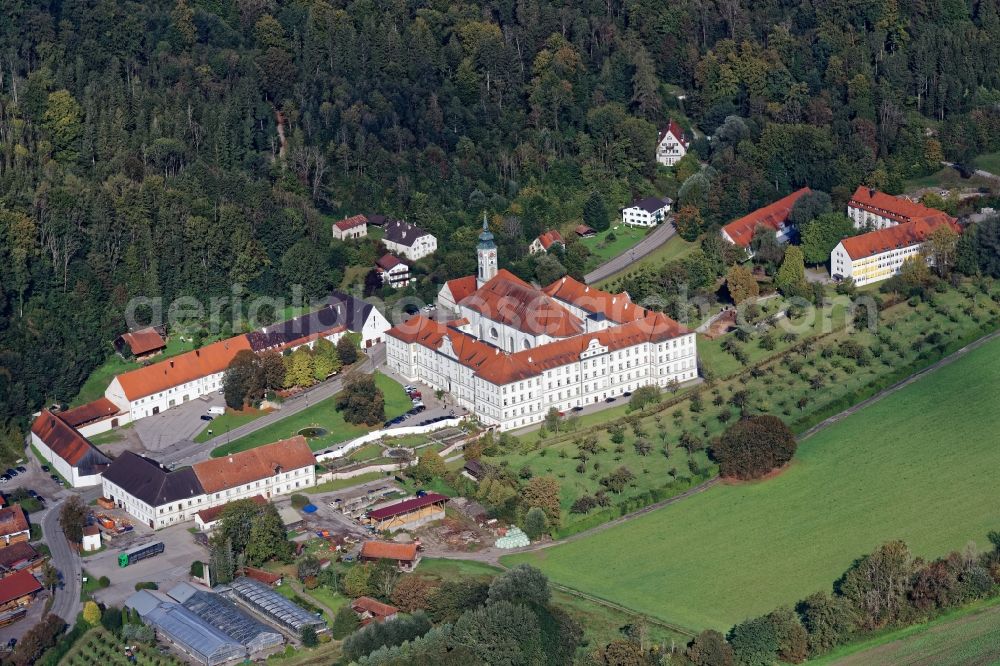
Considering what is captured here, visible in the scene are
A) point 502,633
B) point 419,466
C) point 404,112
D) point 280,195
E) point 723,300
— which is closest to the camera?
point 502,633

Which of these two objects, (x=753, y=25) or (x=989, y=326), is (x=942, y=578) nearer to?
(x=989, y=326)

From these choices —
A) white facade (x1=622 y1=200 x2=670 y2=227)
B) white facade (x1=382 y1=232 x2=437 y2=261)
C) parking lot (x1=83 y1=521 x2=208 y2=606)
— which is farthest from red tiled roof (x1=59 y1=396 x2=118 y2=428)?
white facade (x1=622 y1=200 x2=670 y2=227)

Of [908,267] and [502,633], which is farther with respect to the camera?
[908,267]

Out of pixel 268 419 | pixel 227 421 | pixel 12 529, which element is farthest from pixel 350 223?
pixel 12 529

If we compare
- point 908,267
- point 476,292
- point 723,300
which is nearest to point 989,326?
point 908,267

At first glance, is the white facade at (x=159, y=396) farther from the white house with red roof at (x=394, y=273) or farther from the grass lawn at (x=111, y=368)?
the white house with red roof at (x=394, y=273)

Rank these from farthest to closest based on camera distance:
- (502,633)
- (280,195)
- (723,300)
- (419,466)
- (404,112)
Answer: (404,112), (280,195), (723,300), (419,466), (502,633)
